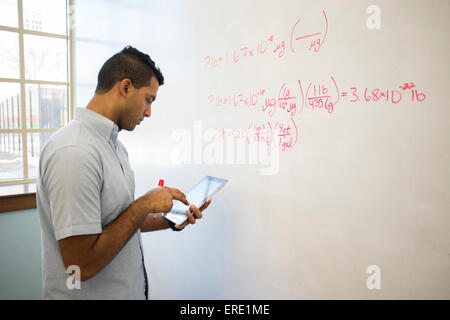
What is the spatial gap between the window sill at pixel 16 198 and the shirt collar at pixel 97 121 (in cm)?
143

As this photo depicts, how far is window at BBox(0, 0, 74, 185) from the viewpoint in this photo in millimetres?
2059

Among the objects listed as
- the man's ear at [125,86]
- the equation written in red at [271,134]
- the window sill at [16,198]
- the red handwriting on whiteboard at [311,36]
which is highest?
the red handwriting on whiteboard at [311,36]

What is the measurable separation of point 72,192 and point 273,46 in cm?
76

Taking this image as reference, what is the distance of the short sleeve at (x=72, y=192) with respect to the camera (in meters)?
0.68

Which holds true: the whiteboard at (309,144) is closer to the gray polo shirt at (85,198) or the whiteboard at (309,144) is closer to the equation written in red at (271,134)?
the equation written in red at (271,134)

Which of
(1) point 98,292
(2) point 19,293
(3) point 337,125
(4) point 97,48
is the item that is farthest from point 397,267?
(2) point 19,293

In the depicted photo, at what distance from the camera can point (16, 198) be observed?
1877 millimetres

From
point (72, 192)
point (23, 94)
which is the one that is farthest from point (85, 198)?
point (23, 94)

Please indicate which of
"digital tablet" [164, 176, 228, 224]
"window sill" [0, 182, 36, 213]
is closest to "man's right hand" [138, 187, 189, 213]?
"digital tablet" [164, 176, 228, 224]

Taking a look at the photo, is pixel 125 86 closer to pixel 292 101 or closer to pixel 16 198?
pixel 292 101

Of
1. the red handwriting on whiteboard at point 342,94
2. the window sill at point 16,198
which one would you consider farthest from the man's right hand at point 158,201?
the window sill at point 16,198

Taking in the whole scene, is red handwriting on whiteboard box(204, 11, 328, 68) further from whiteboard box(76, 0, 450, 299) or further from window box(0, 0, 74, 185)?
window box(0, 0, 74, 185)
